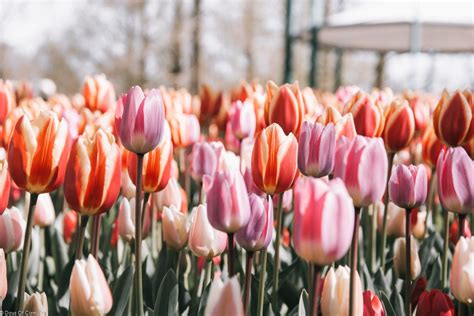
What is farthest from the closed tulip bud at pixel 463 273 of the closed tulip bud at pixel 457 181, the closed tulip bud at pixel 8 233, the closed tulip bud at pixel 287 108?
the closed tulip bud at pixel 8 233

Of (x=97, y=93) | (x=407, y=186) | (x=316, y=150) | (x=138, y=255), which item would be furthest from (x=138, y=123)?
(x=97, y=93)

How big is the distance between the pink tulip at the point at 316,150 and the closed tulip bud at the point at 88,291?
49 centimetres

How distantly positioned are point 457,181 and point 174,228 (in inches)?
27.2

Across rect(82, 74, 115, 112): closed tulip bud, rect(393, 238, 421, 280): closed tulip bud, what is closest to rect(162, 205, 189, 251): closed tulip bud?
rect(393, 238, 421, 280): closed tulip bud

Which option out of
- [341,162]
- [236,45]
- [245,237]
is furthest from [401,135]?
[236,45]

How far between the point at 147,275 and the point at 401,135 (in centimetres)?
81

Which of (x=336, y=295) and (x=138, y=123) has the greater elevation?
(x=138, y=123)

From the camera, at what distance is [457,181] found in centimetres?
125

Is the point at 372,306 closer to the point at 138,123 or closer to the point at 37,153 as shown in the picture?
the point at 138,123

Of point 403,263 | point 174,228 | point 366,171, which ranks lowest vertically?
point 403,263

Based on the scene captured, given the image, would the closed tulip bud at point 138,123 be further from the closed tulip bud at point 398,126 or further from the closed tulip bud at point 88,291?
the closed tulip bud at point 398,126

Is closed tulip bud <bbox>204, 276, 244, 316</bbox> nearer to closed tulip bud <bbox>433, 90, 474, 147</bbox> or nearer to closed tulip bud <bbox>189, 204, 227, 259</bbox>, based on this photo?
closed tulip bud <bbox>189, 204, 227, 259</bbox>

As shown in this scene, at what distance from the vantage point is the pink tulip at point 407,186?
4.59 ft

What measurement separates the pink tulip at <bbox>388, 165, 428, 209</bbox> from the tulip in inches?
7.7
